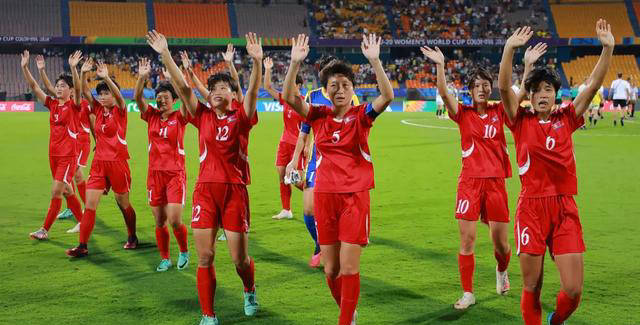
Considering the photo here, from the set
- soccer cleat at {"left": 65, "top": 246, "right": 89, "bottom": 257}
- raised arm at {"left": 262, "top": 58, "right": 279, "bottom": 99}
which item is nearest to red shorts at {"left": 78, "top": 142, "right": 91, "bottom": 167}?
soccer cleat at {"left": 65, "top": 246, "right": 89, "bottom": 257}

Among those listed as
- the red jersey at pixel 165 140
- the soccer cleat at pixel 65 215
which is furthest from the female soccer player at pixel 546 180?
the soccer cleat at pixel 65 215

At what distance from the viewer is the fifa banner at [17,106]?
4309 cm

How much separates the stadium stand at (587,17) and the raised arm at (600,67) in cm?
5582

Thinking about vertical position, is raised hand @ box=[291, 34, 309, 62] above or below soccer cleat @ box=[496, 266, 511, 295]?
above

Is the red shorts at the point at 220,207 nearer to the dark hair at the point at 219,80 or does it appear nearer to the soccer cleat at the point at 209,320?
the soccer cleat at the point at 209,320

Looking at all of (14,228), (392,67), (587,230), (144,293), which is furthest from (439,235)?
(392,67)

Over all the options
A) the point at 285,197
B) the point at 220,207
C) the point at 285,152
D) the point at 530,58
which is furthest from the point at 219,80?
the point at 285,197

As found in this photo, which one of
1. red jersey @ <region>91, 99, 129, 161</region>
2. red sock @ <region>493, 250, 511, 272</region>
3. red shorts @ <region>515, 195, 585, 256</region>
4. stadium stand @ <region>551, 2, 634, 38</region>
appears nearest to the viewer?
red shorts @ <region>515, 195, 585, 256</region>

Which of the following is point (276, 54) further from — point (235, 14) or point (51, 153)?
point (51, 153)

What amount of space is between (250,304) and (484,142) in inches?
108

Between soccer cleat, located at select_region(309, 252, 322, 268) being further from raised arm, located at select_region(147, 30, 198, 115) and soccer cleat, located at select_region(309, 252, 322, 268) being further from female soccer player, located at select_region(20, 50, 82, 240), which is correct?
female soccer player, located at select_region(20, 50, 82, 240)

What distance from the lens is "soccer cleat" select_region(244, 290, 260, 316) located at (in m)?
6.22

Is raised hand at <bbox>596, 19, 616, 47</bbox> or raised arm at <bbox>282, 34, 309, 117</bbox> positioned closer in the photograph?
raised hand at <bbox>596, 19, 616, 47</bbox>

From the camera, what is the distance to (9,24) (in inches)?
2094
